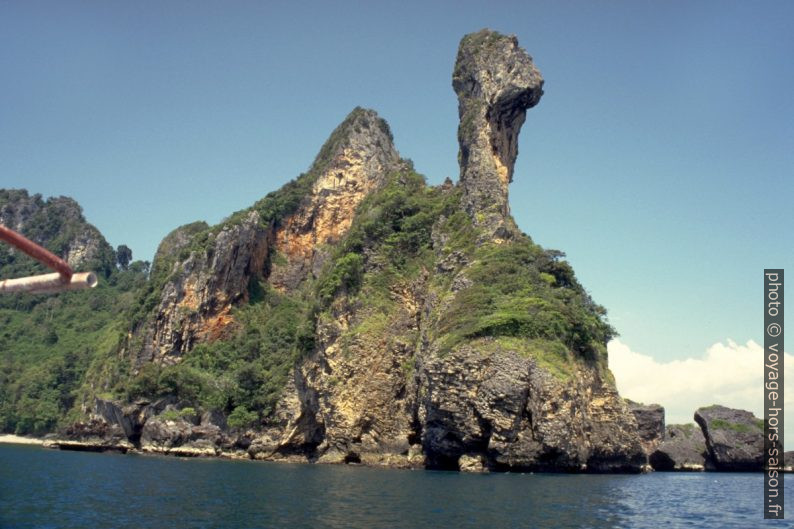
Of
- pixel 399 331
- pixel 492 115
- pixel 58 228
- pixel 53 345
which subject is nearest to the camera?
pixel 399 331

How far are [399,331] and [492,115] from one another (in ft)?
96.3

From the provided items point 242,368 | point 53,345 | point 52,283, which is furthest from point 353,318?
point 53,345

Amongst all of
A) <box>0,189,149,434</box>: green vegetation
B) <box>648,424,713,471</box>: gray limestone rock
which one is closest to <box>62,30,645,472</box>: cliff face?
<box>648,424,713,471</box>: gray limestone rock

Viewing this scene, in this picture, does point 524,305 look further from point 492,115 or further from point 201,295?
point 201,295

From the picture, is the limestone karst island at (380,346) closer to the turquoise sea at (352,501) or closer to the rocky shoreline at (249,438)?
the rocky shoreline at (249,438)

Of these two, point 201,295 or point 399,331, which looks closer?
point 399,331

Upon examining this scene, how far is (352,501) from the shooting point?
28484 millimetres

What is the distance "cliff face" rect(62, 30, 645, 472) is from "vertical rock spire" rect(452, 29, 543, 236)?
24 cm

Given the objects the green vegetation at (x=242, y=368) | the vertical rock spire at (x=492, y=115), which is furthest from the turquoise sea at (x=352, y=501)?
the vertical rock spire at (x=492, y=115)

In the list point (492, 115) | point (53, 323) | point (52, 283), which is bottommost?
point (52, 283)

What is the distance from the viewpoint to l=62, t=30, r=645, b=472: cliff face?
165 ft

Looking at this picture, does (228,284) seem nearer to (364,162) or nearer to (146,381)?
(146,381)

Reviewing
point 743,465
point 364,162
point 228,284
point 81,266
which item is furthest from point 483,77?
point 81,266

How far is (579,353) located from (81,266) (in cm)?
12689
